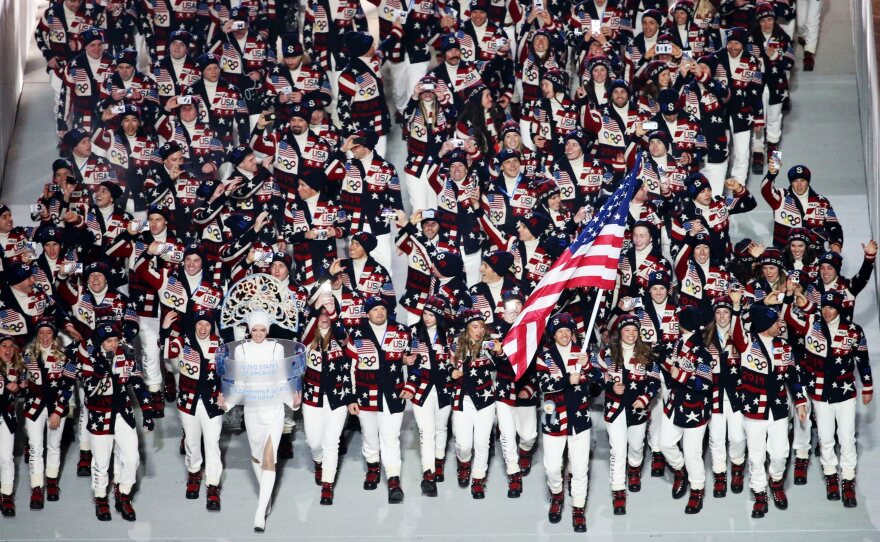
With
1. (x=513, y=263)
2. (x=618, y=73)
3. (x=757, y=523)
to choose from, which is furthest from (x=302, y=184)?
(x=757, y=523)

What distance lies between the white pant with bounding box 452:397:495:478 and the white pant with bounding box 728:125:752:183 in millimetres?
4231

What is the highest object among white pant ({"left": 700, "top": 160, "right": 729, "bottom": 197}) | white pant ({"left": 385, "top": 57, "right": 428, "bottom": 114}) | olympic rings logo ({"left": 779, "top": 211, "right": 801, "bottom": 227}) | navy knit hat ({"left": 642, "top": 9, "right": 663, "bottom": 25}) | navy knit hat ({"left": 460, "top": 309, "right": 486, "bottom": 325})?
navy knit hat ({"left": 642, "top": 9, "right": 663, "bottom": 25})

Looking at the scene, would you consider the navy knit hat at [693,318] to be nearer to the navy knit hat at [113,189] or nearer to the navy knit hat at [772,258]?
the navy knit hat at [772,258]

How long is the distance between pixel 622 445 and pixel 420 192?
370 centimetres

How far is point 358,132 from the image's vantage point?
59.4 feet

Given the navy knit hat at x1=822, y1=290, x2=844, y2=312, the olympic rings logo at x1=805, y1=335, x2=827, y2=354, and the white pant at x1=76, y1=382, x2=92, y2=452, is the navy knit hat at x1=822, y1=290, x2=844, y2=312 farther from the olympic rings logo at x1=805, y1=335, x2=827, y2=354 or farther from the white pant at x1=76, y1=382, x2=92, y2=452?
the white pant at x1=76, y1=382, x2=92, y2=452

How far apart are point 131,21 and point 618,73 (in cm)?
517

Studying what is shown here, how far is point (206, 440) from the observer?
1620cm

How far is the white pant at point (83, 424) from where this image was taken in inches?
639

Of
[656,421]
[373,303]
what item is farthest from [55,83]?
[656,421]

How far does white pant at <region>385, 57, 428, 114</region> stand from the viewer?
19750mm

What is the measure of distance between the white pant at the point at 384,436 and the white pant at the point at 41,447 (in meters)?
2.53

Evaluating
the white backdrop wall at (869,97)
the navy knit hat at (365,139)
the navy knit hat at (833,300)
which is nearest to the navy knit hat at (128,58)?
the navy knit hat at (365,139)

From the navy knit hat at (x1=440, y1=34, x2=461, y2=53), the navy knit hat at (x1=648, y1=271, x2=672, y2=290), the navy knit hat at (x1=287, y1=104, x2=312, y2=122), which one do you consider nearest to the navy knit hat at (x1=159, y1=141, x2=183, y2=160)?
the navy knit hat at (x1=287, y1=104, x2=312, y2=122)
